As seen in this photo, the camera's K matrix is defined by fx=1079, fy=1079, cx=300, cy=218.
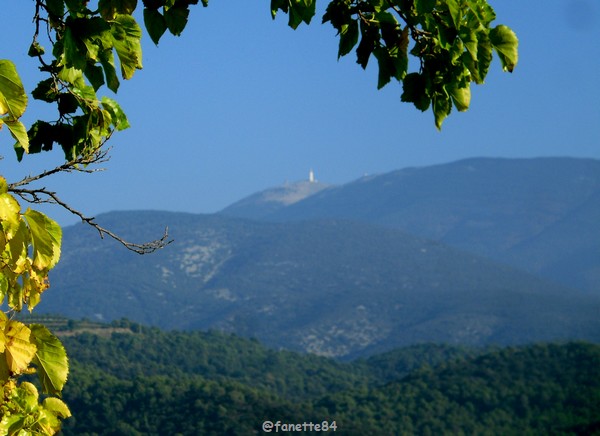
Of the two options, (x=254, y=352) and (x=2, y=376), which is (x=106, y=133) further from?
(x=254, y=352)

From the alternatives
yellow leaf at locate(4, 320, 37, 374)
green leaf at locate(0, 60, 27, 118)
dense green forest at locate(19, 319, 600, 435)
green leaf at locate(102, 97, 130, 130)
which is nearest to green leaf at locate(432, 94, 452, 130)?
green leaf at locate(102, 97, 130, 130)

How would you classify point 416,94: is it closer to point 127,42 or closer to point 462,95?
point 462,95

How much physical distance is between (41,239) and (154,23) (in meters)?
1.37

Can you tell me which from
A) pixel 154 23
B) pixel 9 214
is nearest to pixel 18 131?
pixel 9 214

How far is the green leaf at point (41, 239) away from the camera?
3678 mm

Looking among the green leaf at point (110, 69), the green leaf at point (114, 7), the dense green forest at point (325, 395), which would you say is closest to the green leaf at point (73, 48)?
the green leaf at point (110, 69)

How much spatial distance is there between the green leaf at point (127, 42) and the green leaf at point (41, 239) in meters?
0.92

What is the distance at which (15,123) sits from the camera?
142 inches

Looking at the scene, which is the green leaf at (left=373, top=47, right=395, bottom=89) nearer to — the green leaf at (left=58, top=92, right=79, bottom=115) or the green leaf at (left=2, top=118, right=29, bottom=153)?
the green leaf at (left=58, top=92, right=79, bottom=115)

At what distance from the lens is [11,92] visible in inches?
136

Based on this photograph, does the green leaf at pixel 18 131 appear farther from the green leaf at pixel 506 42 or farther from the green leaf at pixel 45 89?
the green leaf at pixel 506 42

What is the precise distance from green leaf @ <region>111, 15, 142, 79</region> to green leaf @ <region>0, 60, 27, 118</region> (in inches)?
41.0

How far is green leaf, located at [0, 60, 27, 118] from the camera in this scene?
342 cm

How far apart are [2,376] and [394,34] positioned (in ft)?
7.67
